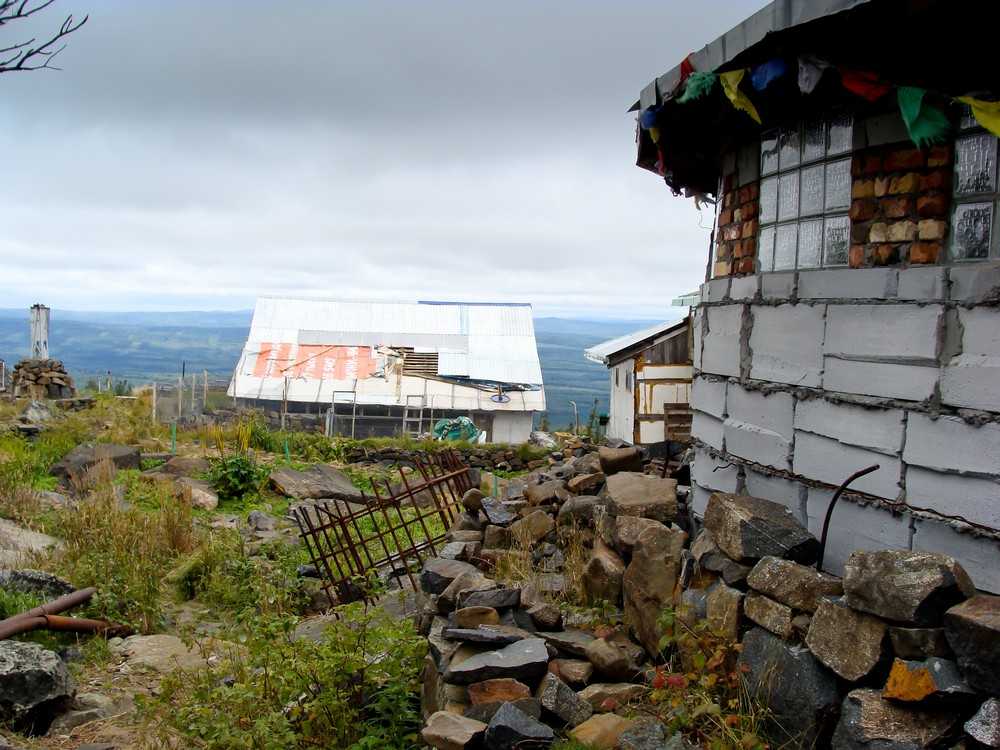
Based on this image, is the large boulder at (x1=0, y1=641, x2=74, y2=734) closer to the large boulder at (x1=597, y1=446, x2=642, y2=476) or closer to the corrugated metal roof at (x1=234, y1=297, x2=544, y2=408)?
the large boulder at (x1=597, y1=446, x2=642, y2=476)

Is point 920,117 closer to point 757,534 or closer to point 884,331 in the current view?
point 884,331

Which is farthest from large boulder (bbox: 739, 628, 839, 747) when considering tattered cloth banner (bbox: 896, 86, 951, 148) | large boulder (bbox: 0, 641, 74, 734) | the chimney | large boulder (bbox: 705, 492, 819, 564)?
the chimney

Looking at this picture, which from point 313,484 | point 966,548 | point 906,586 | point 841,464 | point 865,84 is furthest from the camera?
point 313,484

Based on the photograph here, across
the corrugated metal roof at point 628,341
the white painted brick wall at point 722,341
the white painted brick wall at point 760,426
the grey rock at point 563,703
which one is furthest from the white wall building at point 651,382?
the grey rock at point 563,703

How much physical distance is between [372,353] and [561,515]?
22.6m

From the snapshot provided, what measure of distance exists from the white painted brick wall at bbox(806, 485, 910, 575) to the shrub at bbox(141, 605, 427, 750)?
2.64 m

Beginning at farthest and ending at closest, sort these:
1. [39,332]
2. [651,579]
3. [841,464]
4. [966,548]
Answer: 1. [39,332]
2. [651,579]
3. [841,464]
4. [966,548]

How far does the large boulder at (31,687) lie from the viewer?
522 centimetres

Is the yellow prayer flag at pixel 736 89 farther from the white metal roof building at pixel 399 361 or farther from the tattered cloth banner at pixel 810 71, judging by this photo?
the white metal roof building at pixel 399 361

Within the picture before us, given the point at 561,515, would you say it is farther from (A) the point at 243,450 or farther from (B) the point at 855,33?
(A) the point at 243,450

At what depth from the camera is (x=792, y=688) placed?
3.89m

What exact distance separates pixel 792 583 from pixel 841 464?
0.92m

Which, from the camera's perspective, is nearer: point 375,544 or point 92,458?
point 375,544

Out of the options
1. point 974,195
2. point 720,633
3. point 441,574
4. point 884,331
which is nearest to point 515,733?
point 720,633
